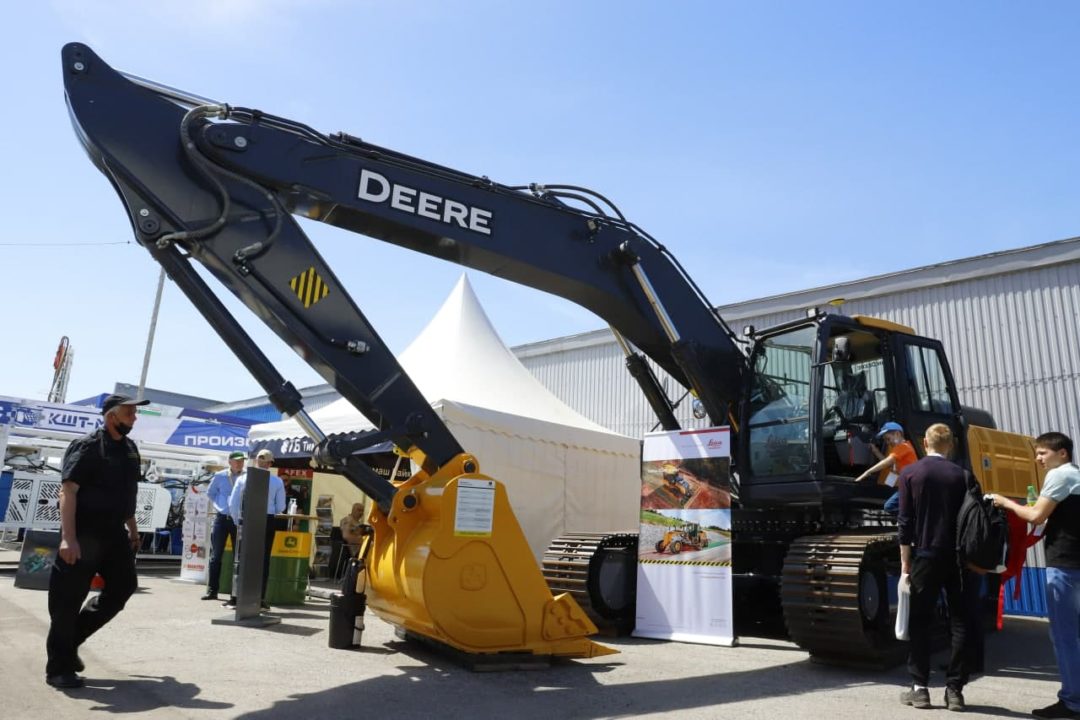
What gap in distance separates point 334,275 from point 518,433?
16.9ft

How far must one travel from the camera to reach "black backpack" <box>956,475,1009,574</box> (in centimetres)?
445

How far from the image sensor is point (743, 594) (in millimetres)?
7805

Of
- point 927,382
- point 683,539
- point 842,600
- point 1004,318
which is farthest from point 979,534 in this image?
point 1004,318

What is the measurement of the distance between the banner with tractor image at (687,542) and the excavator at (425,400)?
0.33 meters

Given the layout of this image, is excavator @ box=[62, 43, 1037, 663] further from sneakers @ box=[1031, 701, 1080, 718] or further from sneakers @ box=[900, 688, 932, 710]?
sneakers @ box=[1031, 701, 1080, 718]

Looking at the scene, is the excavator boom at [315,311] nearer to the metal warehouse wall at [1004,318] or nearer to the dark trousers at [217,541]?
the dark trousers at [217,541]

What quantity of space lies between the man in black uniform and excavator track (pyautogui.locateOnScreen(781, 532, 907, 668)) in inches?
174

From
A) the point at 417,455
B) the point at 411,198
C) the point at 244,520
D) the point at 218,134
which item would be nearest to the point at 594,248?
the point at 411,198

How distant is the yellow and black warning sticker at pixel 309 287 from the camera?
5.11 m

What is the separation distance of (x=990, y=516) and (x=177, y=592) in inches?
345

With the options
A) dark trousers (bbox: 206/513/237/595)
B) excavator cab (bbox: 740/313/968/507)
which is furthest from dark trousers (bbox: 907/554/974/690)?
dark trousers (bbox: 206/513/237/595)

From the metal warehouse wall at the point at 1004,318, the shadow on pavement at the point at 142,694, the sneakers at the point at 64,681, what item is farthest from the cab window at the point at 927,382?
the sneakers at the point at 64,681

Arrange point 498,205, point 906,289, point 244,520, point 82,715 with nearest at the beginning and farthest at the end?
point 82,715 < point 498,205 < point 244,520 < point 906,289

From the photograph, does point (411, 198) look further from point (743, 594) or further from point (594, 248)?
point (743, 594)
